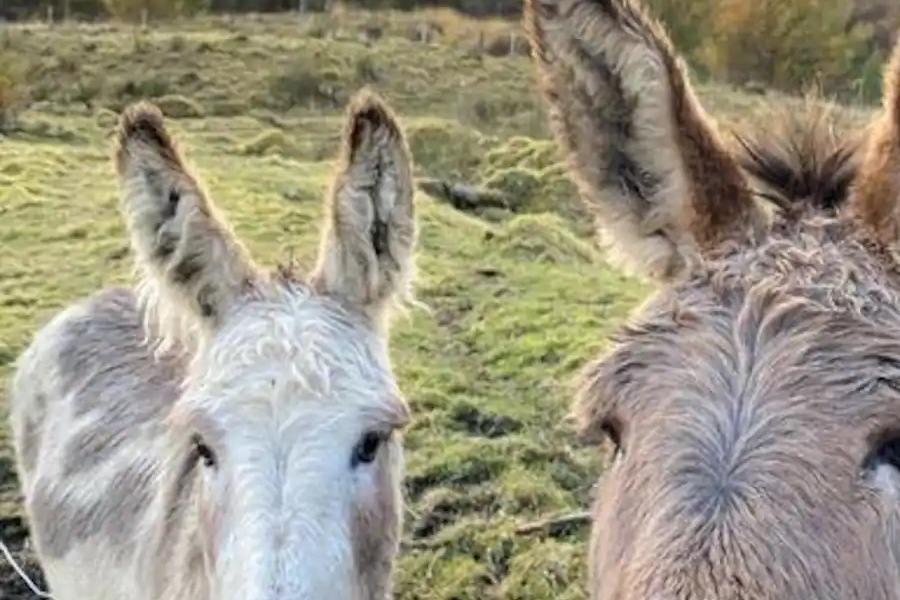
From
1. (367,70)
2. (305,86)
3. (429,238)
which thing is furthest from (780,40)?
(429,238)

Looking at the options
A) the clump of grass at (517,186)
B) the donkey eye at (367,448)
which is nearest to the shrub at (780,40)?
the clump of grass at (517,186)

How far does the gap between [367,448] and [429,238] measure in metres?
9.96

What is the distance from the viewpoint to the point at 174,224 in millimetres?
4598

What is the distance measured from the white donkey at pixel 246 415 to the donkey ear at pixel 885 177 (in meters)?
1.70

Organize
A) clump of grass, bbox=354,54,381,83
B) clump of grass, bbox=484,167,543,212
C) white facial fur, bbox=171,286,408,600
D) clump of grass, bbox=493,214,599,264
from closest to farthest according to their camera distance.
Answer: white facial fur, bbox=171,286,408,600
clump of grass, bbox=493,214,599,264
clump of grass, bbox=484,167,543,212
clump of grass, bbox=354,54,381,83

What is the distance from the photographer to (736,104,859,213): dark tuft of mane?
3014 millimetres

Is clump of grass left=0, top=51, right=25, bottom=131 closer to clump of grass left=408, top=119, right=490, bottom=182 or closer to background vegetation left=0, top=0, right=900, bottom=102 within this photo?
clump of grass left=408, top=119, right=490, bottom=182

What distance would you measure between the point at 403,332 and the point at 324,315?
20.1 feet

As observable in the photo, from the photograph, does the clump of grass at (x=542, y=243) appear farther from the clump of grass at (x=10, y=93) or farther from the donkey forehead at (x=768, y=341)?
the clump of grass at (x=10, y=93)

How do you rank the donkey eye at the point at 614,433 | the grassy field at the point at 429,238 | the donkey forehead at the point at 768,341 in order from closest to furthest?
the donkey forehead at the point at 768,341
the donkey eye at the point at 614,433
the grassy field at the point at 429,238

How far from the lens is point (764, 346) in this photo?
100.0 inches

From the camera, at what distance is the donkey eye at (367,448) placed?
412 centimetres

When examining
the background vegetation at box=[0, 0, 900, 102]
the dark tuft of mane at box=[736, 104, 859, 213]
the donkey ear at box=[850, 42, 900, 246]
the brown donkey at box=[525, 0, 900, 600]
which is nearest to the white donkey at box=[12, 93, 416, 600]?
the brown donkey at box=[525, 0, 900, 600]

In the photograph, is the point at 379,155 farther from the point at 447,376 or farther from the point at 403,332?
the point at 403,332
